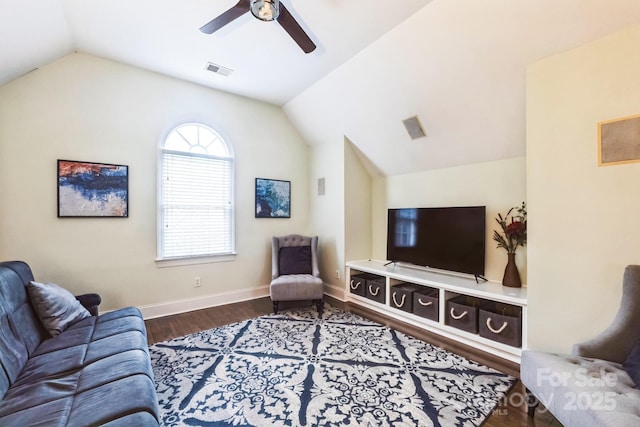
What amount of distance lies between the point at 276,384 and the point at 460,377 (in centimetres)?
140

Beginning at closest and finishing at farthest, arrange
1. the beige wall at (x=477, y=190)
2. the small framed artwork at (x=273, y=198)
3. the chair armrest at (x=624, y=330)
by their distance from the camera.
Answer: the chair armrest at (x=624, y=330), the beige wall at (x=477, y=190), the small framed artwork at (x=273, y=198)

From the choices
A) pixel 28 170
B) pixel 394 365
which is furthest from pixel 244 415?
pixel 28 170

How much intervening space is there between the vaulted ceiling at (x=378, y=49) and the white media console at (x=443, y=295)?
1.39m

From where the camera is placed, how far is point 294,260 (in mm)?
3928

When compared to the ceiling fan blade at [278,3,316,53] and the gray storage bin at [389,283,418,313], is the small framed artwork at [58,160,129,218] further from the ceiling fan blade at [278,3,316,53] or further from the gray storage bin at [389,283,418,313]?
the gray storage bin at [389,283,418,313]

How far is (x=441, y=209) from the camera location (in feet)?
10.7

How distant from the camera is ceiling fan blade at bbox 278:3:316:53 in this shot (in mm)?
1857

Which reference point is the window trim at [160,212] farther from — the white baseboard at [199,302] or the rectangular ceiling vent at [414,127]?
the rectangular ceiling vent at [414,127]

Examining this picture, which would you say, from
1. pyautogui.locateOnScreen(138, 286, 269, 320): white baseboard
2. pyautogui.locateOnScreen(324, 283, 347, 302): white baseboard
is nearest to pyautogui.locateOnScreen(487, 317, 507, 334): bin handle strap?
pyautogui.locateOnScreen(324, 283, 347, 302): white baseboard

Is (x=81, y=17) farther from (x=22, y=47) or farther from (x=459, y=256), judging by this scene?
(x=459, y=256)

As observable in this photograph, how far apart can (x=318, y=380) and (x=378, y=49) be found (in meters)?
3.07

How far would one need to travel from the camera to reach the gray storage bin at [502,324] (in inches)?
90.0

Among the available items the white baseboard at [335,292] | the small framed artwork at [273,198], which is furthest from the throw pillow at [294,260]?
the small framed artwork at [273,198]

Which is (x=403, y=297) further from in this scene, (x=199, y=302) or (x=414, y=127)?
(x=199, y=302)
